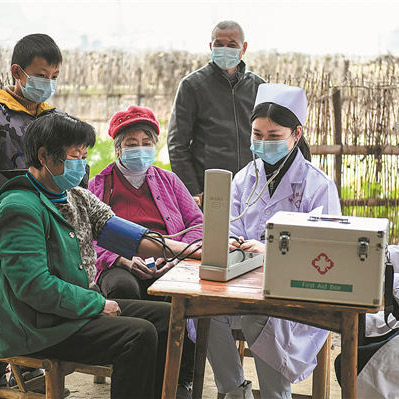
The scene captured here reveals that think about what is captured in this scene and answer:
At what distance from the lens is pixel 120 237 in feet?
9.09

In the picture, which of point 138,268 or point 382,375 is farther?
point 138,268

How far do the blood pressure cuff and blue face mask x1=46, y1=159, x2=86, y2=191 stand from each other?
1.04 ft

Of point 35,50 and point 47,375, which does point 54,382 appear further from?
point 35,50

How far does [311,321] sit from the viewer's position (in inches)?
83.5

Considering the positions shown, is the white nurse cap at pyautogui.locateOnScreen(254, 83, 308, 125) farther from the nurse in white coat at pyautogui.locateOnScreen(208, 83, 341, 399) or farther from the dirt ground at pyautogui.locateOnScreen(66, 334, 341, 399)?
the dirt ground at pyautogui.locateOnScreen(66, 334, 341, 399)

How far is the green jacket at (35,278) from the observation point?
2.27m

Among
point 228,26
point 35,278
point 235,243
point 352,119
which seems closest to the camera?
point 35,278

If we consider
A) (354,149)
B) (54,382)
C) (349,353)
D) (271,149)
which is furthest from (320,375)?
(354,149)

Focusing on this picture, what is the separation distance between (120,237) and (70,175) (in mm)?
403

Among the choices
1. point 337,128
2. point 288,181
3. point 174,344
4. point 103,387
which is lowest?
point 103,387

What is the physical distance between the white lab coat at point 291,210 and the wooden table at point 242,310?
0.41 m

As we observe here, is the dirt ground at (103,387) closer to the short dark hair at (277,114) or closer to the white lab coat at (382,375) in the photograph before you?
the white lab coat at (382,375)

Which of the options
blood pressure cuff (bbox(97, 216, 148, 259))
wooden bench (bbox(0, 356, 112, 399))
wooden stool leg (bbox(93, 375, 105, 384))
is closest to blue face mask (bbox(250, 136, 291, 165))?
blood pressure cuff (bbox(97, 216, 148, 259))

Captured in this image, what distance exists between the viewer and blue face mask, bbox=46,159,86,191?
2.48 metres
